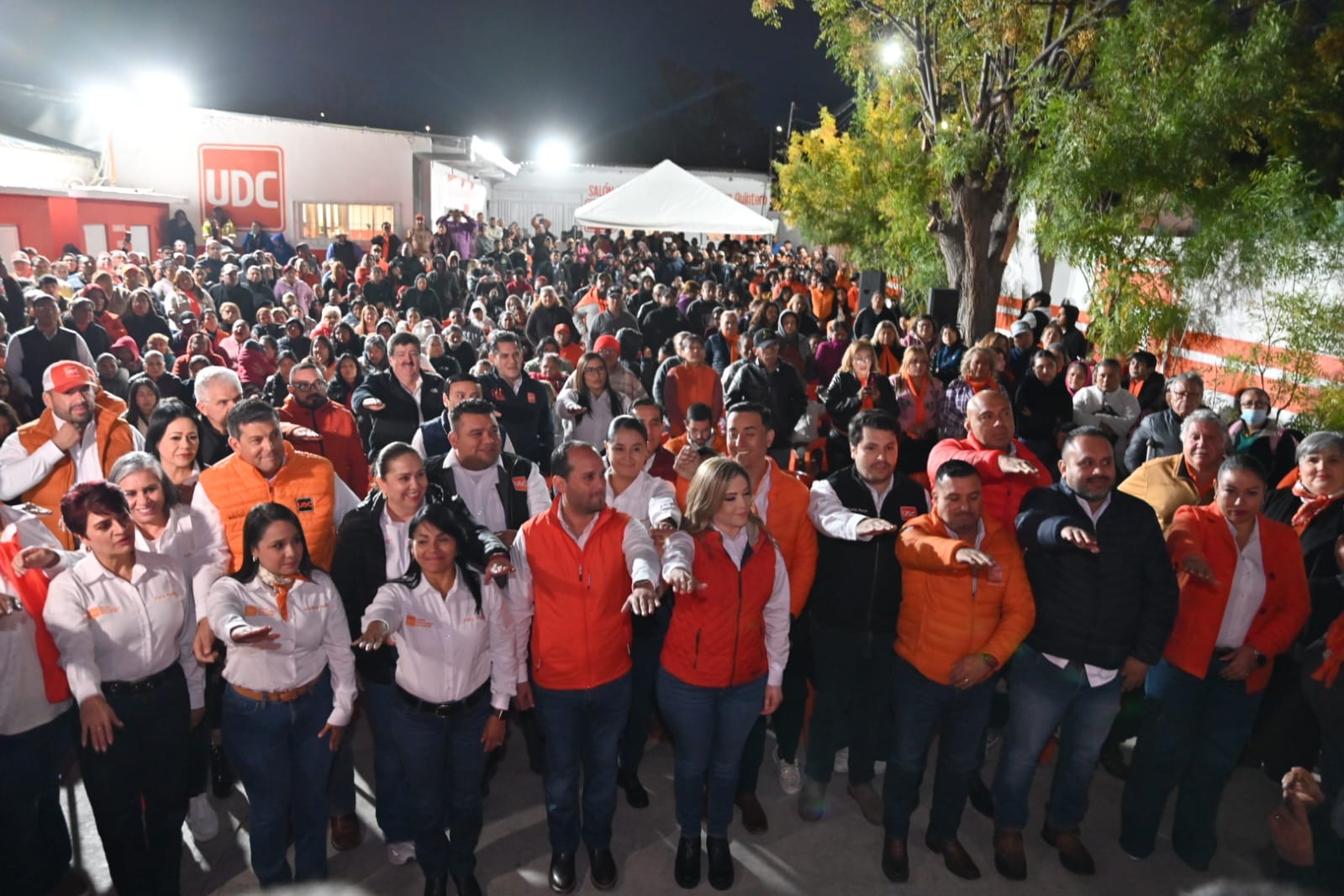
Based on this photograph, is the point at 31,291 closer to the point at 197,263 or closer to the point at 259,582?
the point at 197,263

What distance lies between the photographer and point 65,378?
13.6 ft

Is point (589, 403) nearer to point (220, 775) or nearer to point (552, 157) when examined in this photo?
point (220, 775)

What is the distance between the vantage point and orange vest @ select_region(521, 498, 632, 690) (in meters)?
3.31

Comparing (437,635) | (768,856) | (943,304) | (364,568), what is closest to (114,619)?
(364,568)

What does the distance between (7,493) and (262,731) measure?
2.03 m

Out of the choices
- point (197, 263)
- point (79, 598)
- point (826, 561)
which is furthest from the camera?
point (197, 263)

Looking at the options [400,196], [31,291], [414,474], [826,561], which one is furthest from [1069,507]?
[400,196]

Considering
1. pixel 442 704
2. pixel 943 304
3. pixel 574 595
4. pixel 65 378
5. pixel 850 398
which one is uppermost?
pixel 943 304

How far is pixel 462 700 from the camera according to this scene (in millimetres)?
3240

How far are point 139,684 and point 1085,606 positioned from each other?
3.54 m

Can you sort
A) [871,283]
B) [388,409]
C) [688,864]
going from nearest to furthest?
[688,864], [388,409], [871,283]

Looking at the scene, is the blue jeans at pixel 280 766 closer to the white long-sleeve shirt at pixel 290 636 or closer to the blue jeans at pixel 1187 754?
the white long-sleeve shirt at pixel 290 636

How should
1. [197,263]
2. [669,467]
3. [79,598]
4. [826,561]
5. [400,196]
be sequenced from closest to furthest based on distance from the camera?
1. [79,598]
2. [826,561]
3. [669,467]
4. [197,263]
5. [400,196]

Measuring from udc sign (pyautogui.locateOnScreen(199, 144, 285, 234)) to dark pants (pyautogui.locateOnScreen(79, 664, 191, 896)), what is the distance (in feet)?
66.7
